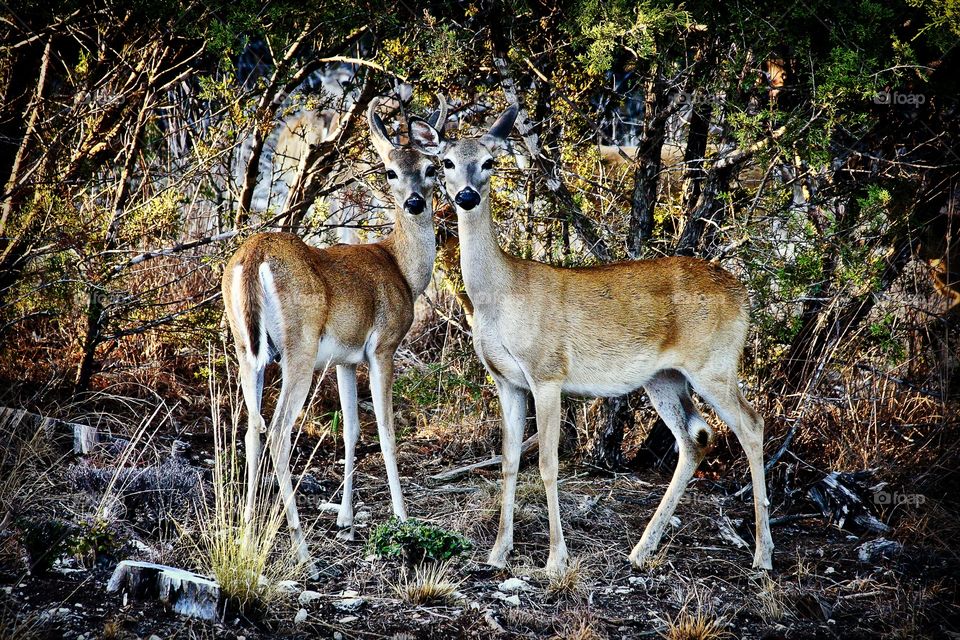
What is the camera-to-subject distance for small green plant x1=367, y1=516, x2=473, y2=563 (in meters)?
5.50

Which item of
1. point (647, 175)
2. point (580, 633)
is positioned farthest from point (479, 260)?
point (580, 633)

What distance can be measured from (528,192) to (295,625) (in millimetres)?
4302

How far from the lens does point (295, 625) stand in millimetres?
4773

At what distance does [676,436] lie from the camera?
648 centimetres

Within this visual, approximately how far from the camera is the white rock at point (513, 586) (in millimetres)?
5496

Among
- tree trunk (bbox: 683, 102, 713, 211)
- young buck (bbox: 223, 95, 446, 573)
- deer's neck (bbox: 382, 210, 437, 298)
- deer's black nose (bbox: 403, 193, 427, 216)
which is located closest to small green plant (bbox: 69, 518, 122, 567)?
young buck (bbox: 223, 95, 446, 573)

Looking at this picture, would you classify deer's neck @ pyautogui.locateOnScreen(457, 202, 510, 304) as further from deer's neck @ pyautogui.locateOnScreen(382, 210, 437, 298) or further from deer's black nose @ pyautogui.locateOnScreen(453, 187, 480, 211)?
deer's neck @ pyautogui.locateOnScreen(382, 210, 437, 298)

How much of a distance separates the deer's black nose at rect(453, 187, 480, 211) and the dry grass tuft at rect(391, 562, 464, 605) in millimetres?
2108

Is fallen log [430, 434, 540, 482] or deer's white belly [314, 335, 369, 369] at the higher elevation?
deer's white belly [314, 335, 369, 369]

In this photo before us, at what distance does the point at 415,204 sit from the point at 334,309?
3.71ft

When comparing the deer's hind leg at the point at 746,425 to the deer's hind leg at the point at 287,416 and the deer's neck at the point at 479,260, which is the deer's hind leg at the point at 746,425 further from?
the deer's hind leg at the point at 287,416

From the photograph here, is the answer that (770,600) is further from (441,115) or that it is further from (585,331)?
(441,115)

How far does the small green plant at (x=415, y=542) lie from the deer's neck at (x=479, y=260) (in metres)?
1.45

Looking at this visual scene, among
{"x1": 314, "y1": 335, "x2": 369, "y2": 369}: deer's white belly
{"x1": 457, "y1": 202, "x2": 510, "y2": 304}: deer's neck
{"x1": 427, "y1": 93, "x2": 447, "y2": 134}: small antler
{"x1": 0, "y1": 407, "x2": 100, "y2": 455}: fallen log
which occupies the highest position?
{"x1": 427, "y1": 93, "x2": 447, "y2": 134}: small antler
